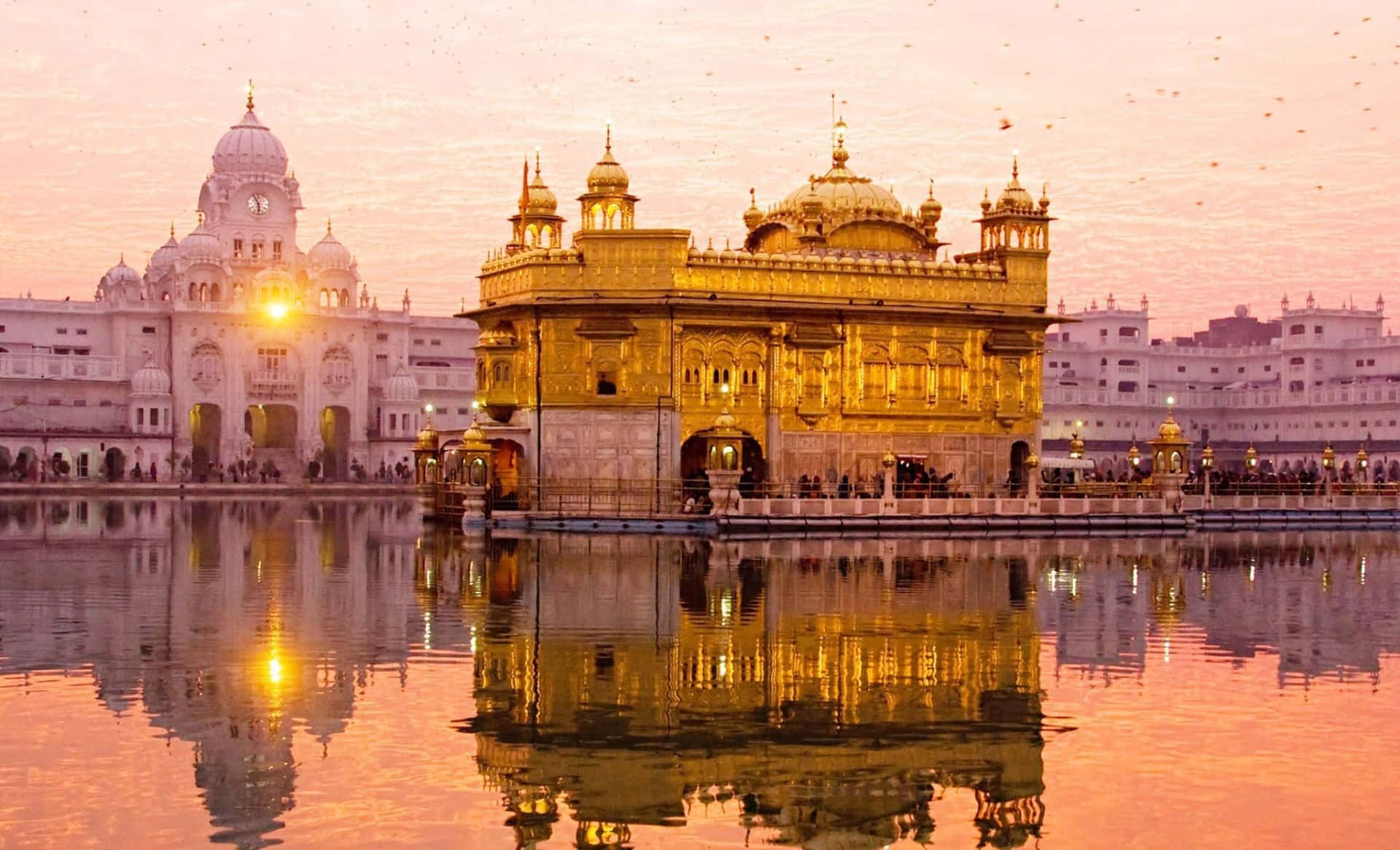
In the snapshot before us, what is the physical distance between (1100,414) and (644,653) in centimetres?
9675

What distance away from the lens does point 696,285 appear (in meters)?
45.7

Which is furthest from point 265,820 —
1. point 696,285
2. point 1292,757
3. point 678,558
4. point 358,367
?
point 358,367

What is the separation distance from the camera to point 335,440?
304ft

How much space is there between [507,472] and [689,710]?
32261mm

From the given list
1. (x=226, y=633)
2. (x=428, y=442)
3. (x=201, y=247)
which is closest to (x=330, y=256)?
(x=201, y=247)

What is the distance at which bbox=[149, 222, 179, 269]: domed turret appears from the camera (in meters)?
93.9

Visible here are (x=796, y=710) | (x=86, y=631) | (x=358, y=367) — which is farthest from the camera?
(x=358, y=367)

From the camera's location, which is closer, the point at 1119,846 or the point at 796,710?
the point at 1119,846

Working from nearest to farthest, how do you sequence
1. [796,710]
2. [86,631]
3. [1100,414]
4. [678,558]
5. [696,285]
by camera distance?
1. [796,710]
2. [86,631]
3. [678,558]
4. [696,285]
5. [1100,414]

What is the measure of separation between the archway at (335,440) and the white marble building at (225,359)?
0.08m

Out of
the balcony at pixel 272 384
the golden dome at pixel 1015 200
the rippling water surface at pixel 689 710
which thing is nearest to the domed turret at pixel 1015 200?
the golden dome at pixel 1015 200

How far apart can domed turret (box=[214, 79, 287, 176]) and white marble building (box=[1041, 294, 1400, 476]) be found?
45789 mm

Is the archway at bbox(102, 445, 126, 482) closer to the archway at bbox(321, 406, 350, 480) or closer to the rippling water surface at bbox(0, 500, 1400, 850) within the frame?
the archway at bbox(321, 406, 350, 480)

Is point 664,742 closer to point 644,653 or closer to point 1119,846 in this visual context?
point 1119,846
